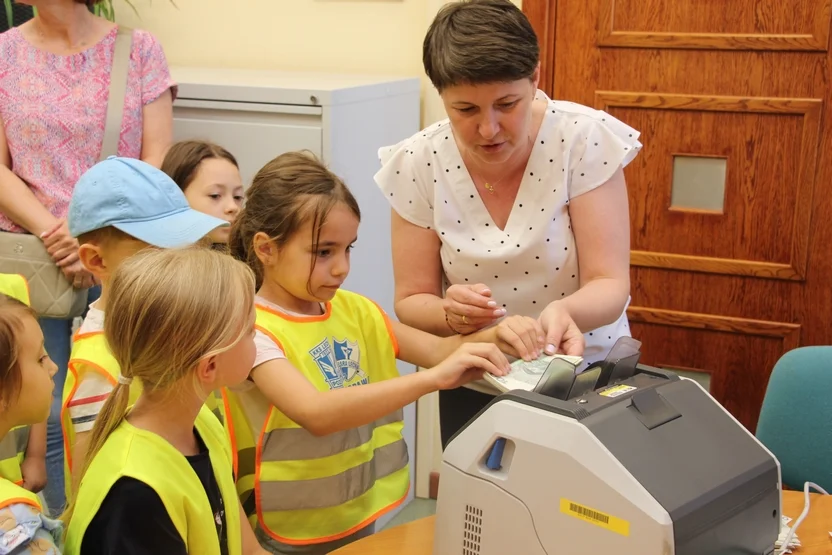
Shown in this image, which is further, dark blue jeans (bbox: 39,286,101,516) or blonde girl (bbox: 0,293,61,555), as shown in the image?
dark blue jeans (bbox: 39,286,101,516)

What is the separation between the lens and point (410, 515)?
10.2 ft

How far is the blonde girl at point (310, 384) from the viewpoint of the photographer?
1.49m

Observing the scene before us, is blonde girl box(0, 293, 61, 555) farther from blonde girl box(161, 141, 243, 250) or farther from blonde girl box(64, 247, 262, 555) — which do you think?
blonde girl box(161, 141, 243, 250)

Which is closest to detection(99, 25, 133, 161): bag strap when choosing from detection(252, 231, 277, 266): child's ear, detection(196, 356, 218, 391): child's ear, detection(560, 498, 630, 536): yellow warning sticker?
detection(252, 231, 277, 266): child's ear

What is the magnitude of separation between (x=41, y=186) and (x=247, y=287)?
121 centimetres

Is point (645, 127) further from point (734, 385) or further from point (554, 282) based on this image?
point (554, 282)

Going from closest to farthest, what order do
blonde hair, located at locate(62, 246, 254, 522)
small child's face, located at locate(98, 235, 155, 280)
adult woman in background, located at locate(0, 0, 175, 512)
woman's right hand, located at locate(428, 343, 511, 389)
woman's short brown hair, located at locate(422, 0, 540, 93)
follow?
blonde hair, located at locate(62, 246, 254, 522) → woman's right hand, located at locate(428, 343, 511, 389) → woman's short brown hair, located at locate(422, 0, 540, 93) → small child's face, located at locate(98, 235, 155, 280) → adult woman in background, located at locate(0, 0, 175, 512)

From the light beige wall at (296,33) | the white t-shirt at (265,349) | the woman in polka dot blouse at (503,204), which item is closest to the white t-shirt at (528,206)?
the woman in polka dot blouse at (503,204)

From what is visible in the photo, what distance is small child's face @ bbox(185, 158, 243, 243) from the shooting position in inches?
86.3

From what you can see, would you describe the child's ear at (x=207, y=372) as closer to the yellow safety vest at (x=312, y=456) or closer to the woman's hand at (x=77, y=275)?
the yellow safety vest at (x=312, y=456)

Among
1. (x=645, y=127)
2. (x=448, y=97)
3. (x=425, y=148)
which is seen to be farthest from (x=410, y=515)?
(x=448, y=97)

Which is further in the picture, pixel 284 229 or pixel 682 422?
pixel 284 229

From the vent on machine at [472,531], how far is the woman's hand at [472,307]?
1.53ft

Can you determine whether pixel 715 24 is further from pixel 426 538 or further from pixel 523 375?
pixel 426 538
